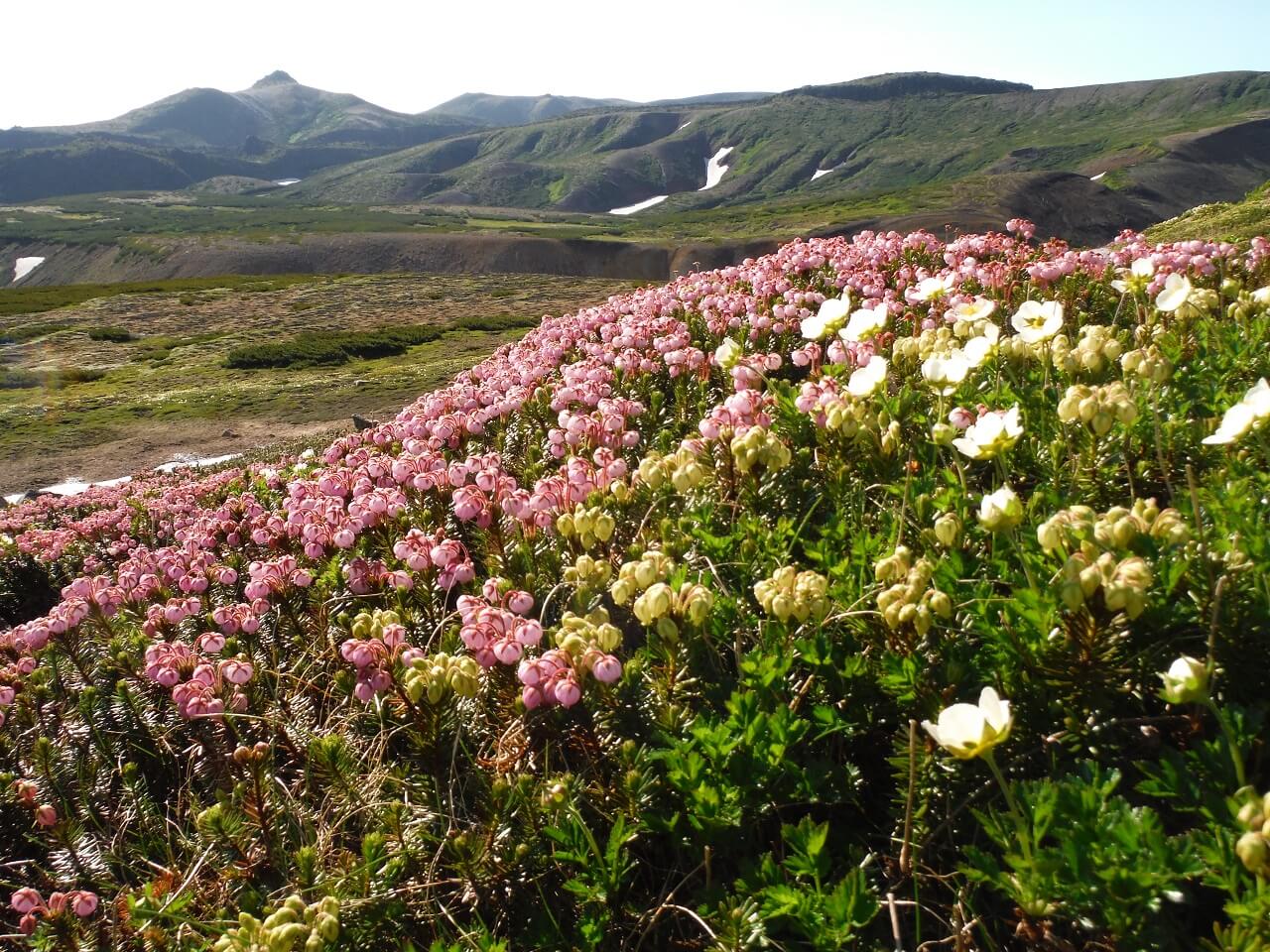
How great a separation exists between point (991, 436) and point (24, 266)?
11519 centimetres

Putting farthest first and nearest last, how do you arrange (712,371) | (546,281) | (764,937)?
(546,281)
(712,371)
(764,937)

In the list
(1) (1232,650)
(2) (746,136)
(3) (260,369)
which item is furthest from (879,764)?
(2) (746,136)

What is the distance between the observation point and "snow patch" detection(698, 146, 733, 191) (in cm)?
17525

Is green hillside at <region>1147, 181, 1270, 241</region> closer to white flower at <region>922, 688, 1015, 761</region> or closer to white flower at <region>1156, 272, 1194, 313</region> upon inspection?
white flower at <region>1156, 272, 1194, 313</region>

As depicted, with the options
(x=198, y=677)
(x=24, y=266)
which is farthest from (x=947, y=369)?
(x=24, y=266)

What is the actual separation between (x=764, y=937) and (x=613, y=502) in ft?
6.00

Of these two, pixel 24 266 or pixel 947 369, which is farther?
pixel 24 266

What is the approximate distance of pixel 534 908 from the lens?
172 cm

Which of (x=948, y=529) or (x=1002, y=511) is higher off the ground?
(x=1002, y=511)

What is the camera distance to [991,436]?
6.54ft

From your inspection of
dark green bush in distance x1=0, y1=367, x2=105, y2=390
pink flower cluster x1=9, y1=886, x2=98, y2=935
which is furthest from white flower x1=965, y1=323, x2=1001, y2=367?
dark green bush in distance x1=0, y1=367, x2=105, y2=390

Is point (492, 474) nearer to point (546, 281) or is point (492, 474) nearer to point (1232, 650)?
point (1232, 650)

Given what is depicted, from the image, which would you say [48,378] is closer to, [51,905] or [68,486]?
[68,486]

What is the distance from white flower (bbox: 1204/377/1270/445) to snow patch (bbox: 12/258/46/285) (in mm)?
110524
